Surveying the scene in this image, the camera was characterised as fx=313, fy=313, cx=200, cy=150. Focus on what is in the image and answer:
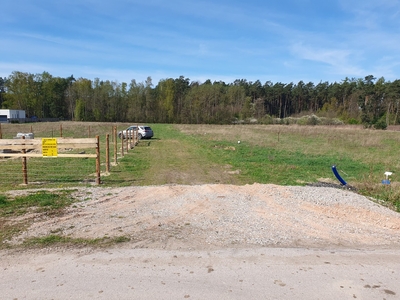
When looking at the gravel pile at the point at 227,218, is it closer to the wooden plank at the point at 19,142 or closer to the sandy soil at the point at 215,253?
the sandy soil at the point at 215,253

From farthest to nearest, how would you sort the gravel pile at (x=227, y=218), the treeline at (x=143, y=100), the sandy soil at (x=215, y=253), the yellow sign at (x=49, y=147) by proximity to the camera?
the treeline at (x=143, y=100)
the yellow sign at (x=49, y=147)
the gravel pile at (x=227, y=218)
the sandy soil at (x=215, y=253)

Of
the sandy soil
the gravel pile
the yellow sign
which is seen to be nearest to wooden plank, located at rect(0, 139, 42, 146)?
the yellow sign

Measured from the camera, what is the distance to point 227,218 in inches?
254

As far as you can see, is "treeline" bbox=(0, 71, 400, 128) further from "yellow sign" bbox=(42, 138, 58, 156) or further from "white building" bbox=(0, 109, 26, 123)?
"yellow sign" bbox=(42, 138, 58, 156)

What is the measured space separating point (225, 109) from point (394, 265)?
87.2 m

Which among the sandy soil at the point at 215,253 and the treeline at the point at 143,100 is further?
the treeline at the point at 143,100

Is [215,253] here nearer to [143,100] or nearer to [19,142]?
[19,142]

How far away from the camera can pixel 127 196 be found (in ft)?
26.5

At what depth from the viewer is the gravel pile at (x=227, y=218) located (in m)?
5.34

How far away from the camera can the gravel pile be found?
5344 millimetres

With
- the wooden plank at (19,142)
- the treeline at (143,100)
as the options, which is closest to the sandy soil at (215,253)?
the wooden plank at (19,142)

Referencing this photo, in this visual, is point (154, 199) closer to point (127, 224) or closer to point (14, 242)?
point (127, 224)

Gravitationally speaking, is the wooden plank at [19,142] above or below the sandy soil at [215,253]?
above

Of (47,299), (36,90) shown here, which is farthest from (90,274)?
(36,90)
